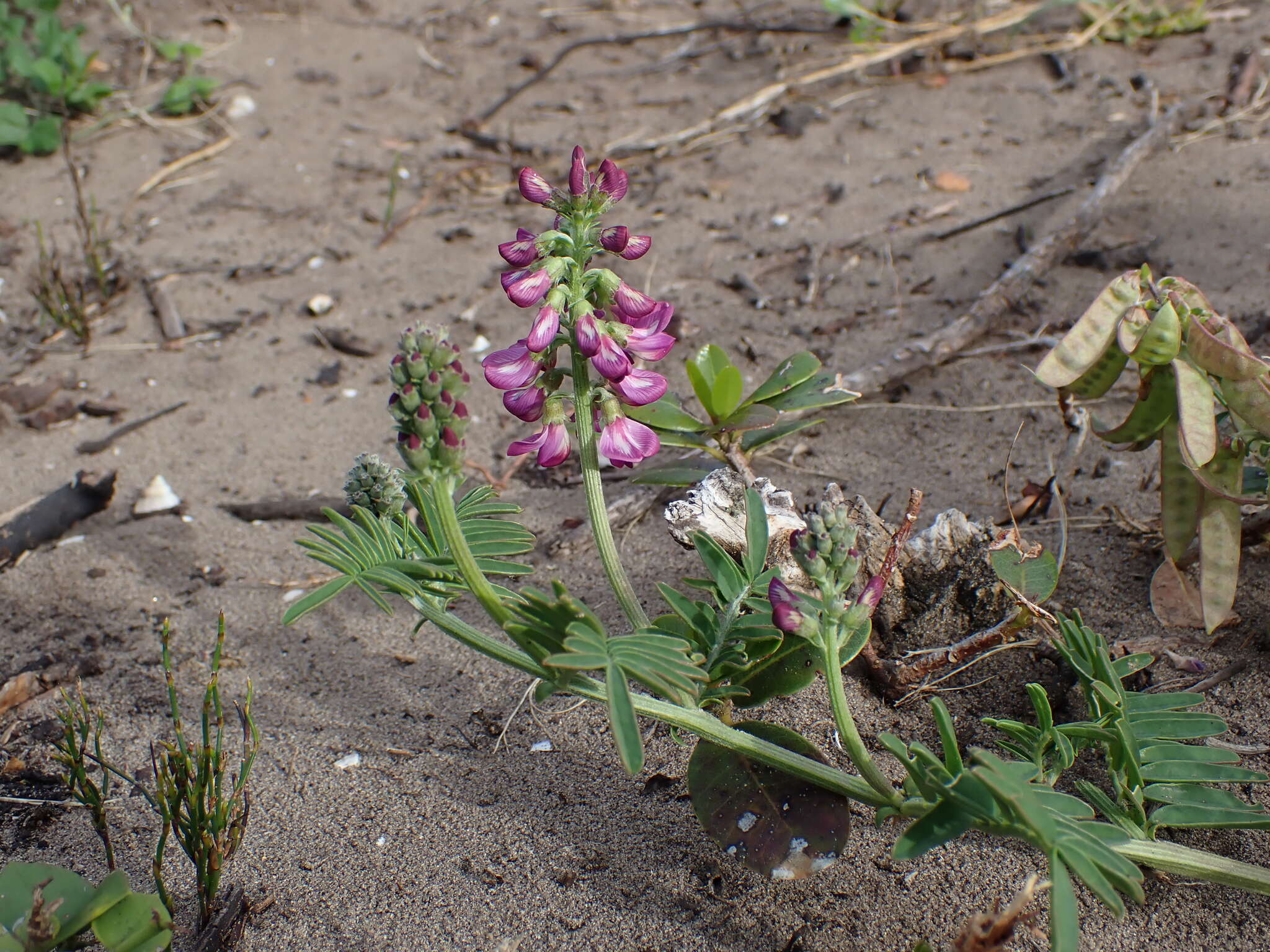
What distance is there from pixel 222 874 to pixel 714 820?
926 millimetres

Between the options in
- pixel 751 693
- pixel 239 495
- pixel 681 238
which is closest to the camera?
pixel 751 693

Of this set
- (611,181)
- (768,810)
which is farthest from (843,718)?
(611,181)

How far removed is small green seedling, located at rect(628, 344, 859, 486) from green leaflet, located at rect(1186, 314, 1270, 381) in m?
0.70

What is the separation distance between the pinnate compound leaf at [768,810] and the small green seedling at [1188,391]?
84 centimetres

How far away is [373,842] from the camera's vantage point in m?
1.97

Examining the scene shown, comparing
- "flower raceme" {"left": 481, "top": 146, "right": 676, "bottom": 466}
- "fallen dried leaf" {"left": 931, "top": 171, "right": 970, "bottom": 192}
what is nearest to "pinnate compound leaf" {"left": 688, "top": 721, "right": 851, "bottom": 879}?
"flower raceme" {"left": 481, "top": 146, "right": 676, "bottom": 466}

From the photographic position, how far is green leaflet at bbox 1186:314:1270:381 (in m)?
1.84

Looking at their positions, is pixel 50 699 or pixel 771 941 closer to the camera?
pixel 771 941

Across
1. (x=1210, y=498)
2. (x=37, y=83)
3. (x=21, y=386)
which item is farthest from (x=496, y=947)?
(x=37, y=83)

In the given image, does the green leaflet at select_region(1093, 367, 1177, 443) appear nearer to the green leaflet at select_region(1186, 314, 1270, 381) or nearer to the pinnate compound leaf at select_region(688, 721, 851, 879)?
the green leaflet at select_region(1186, 314, 1270, 381)

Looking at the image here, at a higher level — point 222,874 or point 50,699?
point 222,874

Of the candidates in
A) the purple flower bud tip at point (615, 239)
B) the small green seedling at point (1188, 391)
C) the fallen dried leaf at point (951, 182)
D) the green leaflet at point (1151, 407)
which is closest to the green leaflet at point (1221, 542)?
the small green seedling at point (1188, 391)

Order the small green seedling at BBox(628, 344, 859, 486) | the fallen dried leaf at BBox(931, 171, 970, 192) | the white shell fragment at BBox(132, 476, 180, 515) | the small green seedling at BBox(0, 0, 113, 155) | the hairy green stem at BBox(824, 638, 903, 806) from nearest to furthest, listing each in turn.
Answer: the hairy green stem at BBox(824, 638, 903, 806) < the small green seedling at BBox(628, 344, 859, 486) < the white shell fragment at BBox(132, 476, 180, 515) < the fallen dried leaf at BBox(931, 171, 970, 192) < the small green seedling at BBox(0, 0, 113, 155)

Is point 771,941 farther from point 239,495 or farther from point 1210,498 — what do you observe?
point 239,495
